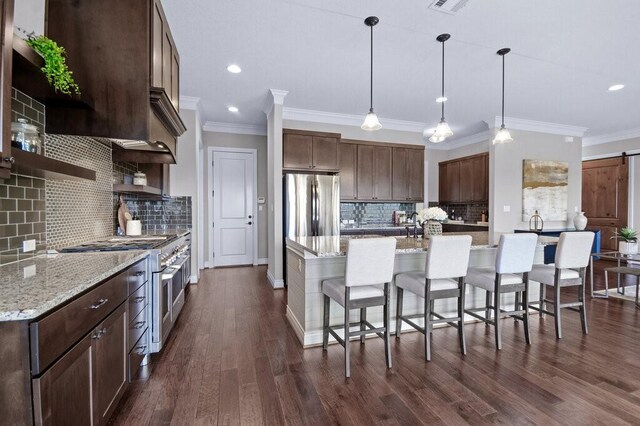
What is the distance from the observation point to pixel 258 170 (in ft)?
19.9

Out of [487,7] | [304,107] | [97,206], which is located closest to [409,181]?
[304,107]

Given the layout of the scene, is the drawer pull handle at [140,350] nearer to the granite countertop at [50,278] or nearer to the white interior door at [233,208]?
the granite countertop at [50,278]

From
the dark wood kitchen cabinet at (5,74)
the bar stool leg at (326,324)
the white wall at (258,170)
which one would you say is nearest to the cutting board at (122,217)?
the dark wood kitchen cabinet at (5,74)

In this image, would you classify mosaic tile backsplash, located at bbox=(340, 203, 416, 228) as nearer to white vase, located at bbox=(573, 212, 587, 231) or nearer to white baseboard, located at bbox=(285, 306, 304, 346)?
white baseboard, located at bbox=(285, 306, 304, 346)

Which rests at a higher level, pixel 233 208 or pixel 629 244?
pixel 233 208

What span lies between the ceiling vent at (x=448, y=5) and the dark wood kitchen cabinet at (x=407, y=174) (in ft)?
10.7

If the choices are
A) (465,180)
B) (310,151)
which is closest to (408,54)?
(310,151)

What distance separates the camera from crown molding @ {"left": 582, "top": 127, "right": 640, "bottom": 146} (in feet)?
20.3

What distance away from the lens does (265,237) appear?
20.1 ft

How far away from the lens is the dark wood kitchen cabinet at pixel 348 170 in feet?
17.6

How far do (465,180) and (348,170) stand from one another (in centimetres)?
276

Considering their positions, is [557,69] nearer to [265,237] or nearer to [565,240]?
[565,240]

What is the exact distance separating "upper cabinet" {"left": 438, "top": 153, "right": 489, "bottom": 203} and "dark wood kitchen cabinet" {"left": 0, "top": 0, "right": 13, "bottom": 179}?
6476 millimetres

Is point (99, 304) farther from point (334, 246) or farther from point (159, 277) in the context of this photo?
point (334, 246)
